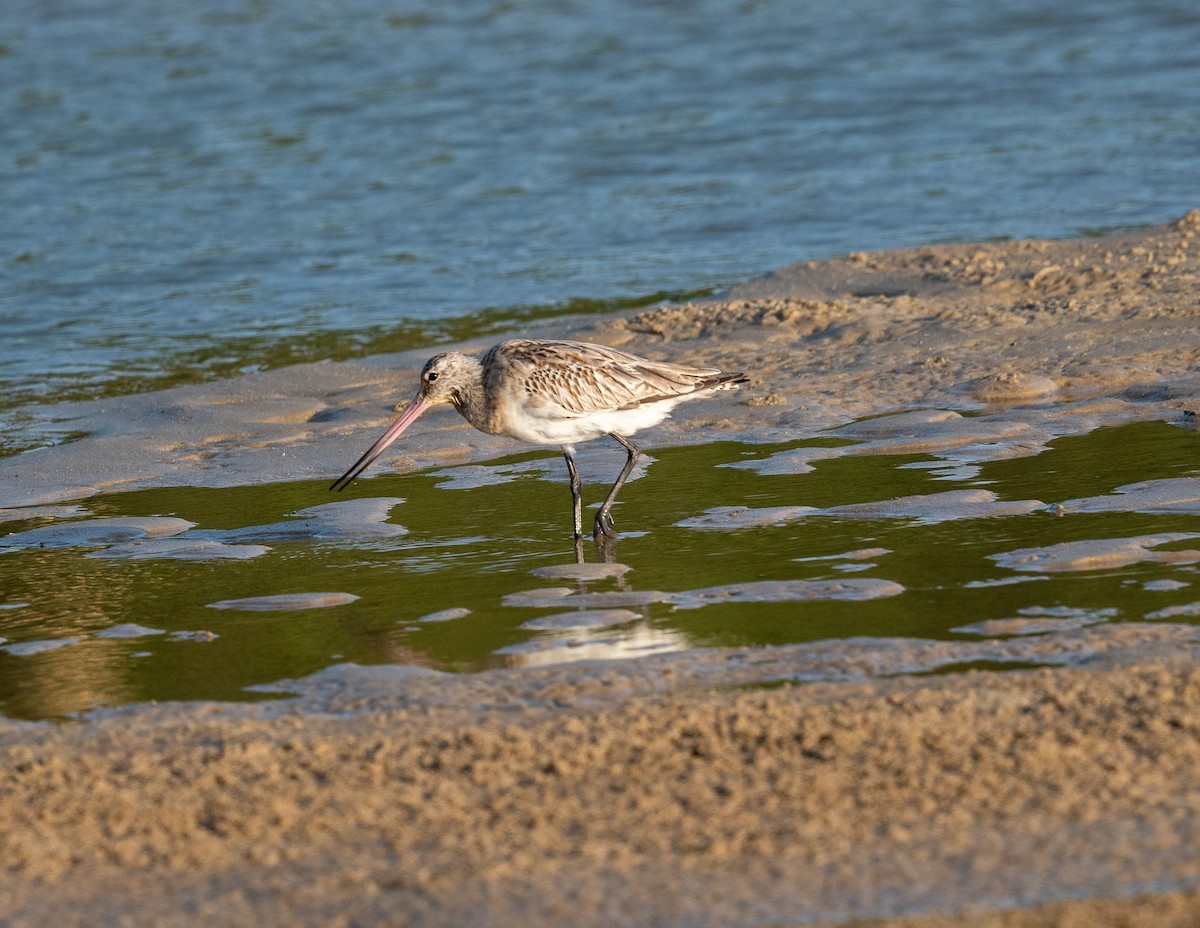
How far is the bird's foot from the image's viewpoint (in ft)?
22.5

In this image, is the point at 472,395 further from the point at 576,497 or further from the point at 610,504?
the point at 610,504

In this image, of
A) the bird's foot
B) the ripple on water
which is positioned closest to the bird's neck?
the bird's foot

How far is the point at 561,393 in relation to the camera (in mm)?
7074

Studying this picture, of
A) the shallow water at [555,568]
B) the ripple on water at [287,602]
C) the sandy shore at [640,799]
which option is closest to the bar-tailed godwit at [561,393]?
the shallow water at [555,568]

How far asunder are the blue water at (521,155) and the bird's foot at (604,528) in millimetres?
5226

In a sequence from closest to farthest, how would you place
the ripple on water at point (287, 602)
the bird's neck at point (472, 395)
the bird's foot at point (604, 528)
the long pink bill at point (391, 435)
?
the ripple on water at point (287, 602)
the bird's foot at point (604, 528)
the bird's neck at point (472, 395)
the long pink bill at point (391, 435)

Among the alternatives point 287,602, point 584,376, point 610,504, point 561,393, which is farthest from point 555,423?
point 287,602

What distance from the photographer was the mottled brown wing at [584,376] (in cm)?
710

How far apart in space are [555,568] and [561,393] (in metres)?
0.91

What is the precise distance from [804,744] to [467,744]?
0.91 metres

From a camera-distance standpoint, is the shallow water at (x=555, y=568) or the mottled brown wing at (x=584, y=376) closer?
the shallow water at (x=555, y=568)

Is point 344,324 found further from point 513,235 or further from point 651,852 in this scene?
point 651,852

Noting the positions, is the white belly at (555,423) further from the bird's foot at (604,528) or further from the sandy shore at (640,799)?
the sandy shore at (640,799)

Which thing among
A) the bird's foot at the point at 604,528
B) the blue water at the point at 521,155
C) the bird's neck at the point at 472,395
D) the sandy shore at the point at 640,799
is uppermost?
the blue water at the point at 521,155
